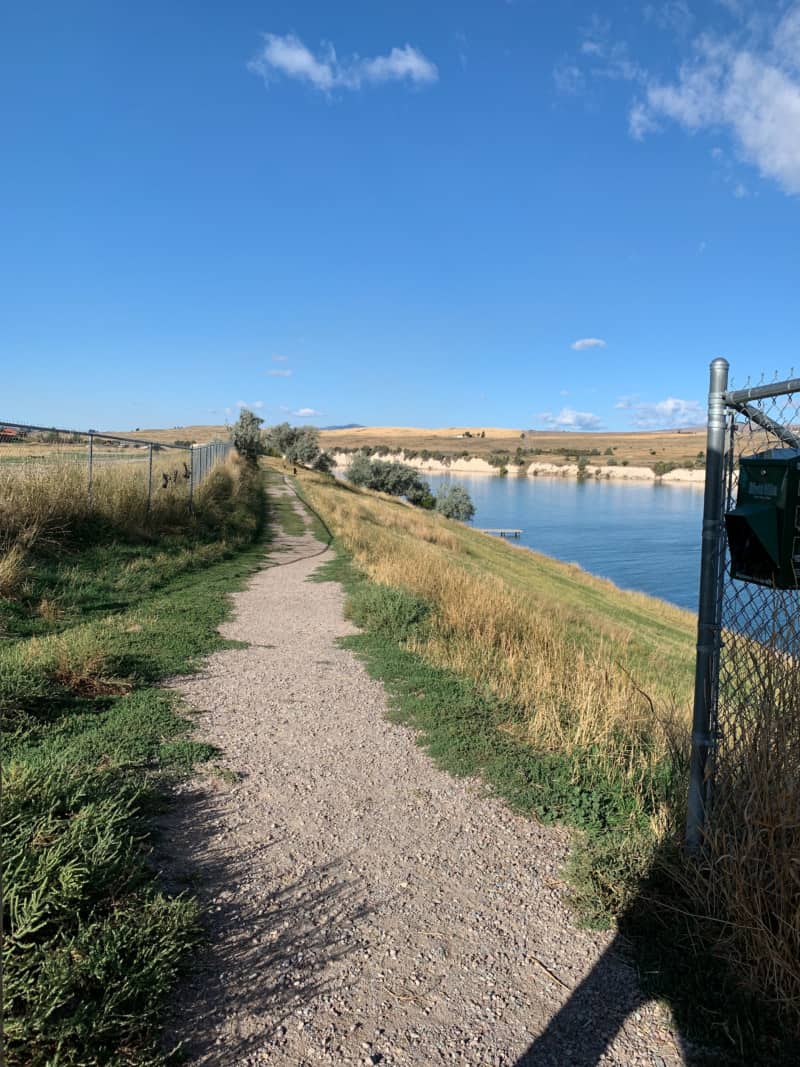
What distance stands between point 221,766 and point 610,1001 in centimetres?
271

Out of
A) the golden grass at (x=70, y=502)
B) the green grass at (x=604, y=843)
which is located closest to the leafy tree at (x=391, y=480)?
the golden grass at (x=70, y=502)

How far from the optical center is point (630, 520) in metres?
58.5

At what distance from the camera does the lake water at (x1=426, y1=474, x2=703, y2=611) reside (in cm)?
3484

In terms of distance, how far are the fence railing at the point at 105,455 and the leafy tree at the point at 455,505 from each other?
3088 centimetres

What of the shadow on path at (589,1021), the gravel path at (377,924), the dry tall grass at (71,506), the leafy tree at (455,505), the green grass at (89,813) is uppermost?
the dry tall grass at (71,506)

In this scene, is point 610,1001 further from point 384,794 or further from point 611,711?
point 611,711

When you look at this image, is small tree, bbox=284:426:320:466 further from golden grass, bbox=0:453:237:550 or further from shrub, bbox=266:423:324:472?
golden grass, bbox=0:453:237:550

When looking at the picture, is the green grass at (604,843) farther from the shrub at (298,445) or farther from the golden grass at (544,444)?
the golden grass at (544,444)

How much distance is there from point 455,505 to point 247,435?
61.4 ft

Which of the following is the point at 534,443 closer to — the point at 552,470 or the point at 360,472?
the point at 552,470

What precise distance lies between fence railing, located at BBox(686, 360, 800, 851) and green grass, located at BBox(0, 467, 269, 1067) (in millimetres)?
2338

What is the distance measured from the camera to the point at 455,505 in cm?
5700

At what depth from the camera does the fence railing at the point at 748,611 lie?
2.83 meters

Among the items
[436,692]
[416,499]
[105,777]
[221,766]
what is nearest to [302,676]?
[436,692]
